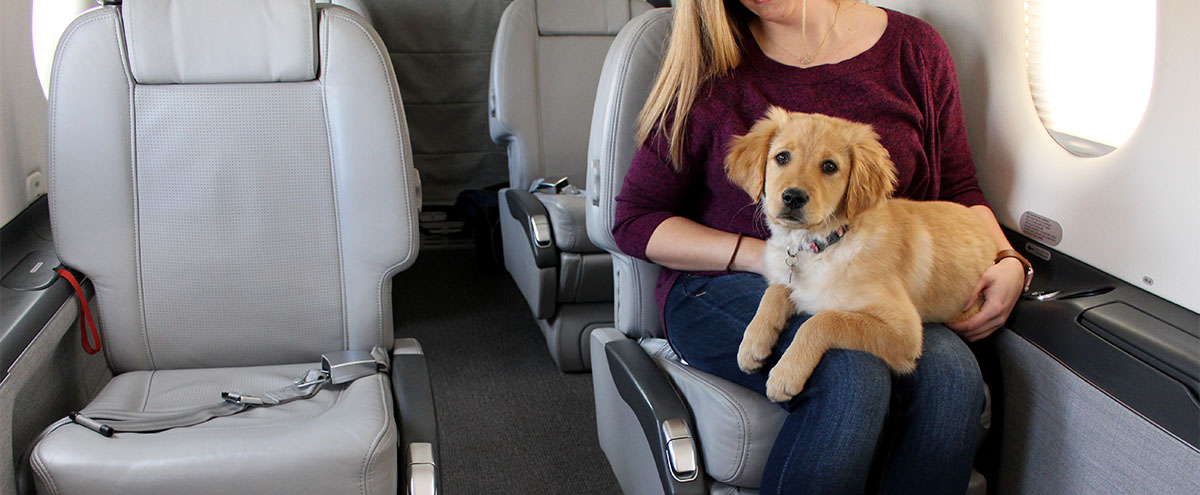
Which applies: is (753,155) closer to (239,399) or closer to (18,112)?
(239,399)

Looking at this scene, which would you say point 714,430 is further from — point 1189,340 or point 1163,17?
point 1163,17

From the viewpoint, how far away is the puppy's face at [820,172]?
53.7 inches

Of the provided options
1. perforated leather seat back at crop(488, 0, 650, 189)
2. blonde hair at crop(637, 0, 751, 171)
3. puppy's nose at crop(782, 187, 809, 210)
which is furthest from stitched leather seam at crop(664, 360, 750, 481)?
perforated leather seat back at crop(488, 0, 650, 189)

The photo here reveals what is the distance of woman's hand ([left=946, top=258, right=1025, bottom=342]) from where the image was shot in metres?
1.51

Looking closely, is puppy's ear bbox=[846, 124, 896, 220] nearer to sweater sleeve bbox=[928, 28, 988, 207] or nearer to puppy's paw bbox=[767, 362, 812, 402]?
puppy's paw bbox=[767, 362, 812, 402]

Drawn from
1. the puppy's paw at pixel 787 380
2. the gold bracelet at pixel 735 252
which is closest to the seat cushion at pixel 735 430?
the puppy's paw at pixel 787 380

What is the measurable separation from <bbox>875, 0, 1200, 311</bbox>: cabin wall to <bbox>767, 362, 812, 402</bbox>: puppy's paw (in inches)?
24.5

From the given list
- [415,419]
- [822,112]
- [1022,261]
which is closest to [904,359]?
[1022,261]

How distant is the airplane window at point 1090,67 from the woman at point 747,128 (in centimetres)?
17

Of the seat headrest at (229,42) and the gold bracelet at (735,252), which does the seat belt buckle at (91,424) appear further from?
the gold bracelet at (735,252)

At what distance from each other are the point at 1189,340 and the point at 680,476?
80cm

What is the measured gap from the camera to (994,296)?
151cm

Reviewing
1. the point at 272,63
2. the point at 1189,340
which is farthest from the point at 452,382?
the point at 1189,340

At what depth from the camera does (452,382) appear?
113 inches
